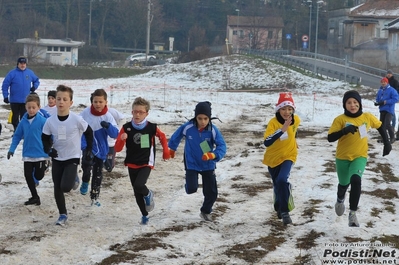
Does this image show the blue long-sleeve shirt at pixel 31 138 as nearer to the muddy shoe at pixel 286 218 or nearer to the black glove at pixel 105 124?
the black glove at pixel 105 124

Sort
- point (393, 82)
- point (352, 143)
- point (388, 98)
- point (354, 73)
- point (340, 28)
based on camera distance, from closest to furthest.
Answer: point (352, 143) → point (388, 98) → point (393, 82) → point (354, 73) → point (340, 28)

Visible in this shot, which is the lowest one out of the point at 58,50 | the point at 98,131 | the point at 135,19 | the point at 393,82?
the point at 98,131

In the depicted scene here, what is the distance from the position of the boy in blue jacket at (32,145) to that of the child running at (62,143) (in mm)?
1010

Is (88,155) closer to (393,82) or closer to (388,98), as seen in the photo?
(388,98)

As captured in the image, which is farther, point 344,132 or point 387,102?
point 387,102

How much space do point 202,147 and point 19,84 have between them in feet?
27.3

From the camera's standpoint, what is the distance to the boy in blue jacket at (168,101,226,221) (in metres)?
9.12

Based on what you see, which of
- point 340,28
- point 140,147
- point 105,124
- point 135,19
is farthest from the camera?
point 135,19

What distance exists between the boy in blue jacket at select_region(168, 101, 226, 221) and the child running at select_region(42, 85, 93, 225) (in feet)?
3.77

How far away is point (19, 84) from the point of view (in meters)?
16.4

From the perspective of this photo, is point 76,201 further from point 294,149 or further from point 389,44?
point 389,44

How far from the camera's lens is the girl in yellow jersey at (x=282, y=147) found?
9.05 m

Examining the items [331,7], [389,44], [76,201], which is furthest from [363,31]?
[76,201]

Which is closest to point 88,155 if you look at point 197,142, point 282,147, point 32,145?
point 32,145
